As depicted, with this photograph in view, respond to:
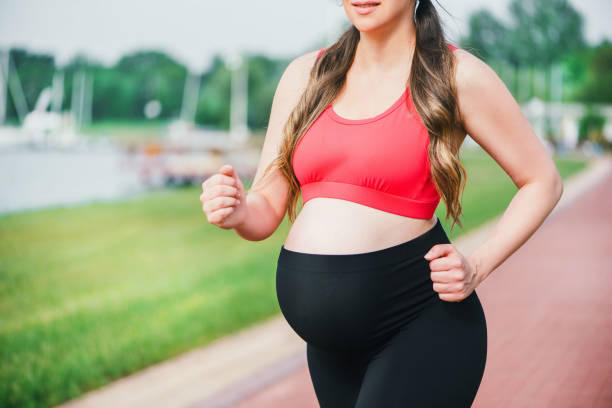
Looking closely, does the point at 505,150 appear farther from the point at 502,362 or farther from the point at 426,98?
the point at 502,362

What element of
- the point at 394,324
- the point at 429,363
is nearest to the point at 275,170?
the point at 394,324

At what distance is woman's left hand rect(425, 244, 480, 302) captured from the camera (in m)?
1.37

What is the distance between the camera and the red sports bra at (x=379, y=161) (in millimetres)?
1413

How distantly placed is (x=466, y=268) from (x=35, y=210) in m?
12.4

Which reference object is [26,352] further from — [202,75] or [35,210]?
[202,75]

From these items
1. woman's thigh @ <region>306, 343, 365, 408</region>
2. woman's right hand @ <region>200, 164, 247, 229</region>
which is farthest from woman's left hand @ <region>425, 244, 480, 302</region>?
woman's right hand @ <region>200, 164, 247, 229</region>

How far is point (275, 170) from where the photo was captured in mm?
1641

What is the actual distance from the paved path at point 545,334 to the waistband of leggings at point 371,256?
9.03 feet

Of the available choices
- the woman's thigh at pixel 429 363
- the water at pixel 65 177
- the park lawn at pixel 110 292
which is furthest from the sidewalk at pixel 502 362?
the water at pixel 65 177

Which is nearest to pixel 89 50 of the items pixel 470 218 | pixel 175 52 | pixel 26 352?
pixel 175 52

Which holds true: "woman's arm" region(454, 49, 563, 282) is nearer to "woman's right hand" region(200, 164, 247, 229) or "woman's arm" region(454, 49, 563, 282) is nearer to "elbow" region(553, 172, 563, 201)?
"elbow" region(553, 172, 563, 201)

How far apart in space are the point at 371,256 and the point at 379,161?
0.68 ft

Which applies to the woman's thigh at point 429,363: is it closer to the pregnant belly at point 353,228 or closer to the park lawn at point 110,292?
the pregnant belly at point 353,228

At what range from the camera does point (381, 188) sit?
1.44 metres
